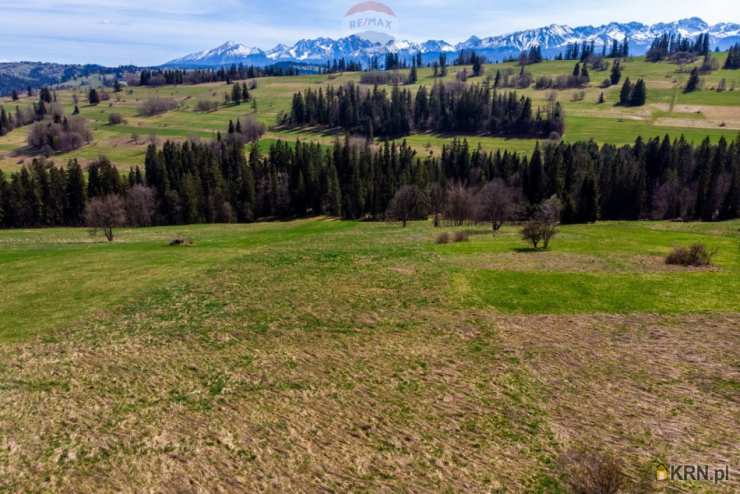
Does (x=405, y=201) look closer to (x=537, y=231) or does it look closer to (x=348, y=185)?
(x=537, y=231)

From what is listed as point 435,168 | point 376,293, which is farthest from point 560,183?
point 376,293

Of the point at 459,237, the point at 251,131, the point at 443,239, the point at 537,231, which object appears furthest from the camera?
the point at 251,131

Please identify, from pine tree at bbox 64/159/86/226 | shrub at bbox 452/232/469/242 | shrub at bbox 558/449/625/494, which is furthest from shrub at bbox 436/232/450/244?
pine tree at bbox 64/159/86/226

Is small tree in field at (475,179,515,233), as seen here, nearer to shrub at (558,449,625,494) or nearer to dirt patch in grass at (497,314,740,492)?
dirt patch in grass at (497,314,740,492)

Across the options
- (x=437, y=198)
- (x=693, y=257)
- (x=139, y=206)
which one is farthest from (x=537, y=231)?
(x=139, y=206)

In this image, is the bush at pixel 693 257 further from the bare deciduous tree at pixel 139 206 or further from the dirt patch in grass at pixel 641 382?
the bare deciduous tree at pixel 139 206

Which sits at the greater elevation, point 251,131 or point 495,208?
point 251,131
